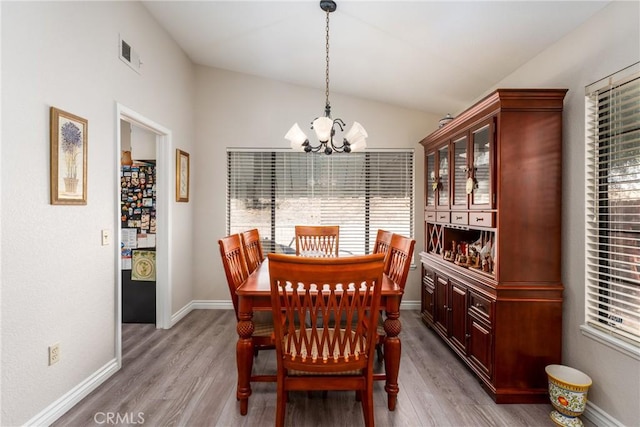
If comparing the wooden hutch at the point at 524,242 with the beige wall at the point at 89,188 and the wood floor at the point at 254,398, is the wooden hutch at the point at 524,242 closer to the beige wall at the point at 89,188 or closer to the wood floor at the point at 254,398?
the beige wall at the point at 89,188

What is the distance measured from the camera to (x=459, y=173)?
2660 millimetres

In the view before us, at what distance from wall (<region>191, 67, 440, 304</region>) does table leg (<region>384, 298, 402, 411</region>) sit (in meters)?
2.13

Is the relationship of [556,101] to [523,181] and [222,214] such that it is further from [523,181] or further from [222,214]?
[222,214]

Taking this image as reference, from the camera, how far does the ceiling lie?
207 cm

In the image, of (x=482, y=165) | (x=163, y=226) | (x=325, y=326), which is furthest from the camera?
(x=163, y=226)

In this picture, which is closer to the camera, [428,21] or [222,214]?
[428,21]

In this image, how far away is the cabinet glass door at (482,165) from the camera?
2162 millimetres

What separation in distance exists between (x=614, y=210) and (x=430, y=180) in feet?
5.58

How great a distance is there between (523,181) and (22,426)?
11.0 feet

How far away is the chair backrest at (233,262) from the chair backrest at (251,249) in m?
0.17

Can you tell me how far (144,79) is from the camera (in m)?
2.84

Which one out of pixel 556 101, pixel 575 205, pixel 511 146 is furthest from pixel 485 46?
pixel 575 205

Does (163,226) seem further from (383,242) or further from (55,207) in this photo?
(383,242)

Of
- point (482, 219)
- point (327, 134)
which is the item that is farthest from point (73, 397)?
point (482, 219)
